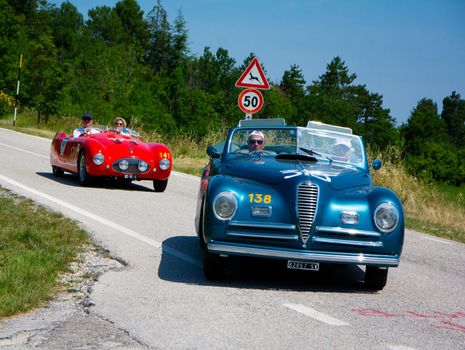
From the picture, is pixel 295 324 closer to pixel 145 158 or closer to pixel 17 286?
pixel 17 286

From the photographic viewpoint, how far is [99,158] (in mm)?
14391

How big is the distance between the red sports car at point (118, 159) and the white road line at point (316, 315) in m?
8.53

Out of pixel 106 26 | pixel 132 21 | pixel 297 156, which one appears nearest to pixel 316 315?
pixel 297 156

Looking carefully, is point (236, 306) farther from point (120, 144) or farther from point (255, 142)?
point (120, 144)

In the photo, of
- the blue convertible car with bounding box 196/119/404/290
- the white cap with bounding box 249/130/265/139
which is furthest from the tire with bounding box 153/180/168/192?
the blue convertible car with bounding box 196/119/404/290

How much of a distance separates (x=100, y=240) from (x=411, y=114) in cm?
11892

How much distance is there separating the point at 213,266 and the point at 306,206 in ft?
3.23

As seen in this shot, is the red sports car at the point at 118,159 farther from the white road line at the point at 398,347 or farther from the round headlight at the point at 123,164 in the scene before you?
the white road line at the point at 398,347

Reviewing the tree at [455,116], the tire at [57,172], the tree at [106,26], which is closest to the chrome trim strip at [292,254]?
the tire at [57,172]

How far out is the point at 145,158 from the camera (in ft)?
48.1

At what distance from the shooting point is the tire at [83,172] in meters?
14.6

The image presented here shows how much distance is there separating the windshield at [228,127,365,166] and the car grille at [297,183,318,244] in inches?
57.3

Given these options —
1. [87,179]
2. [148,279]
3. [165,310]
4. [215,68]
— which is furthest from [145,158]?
[215,68]

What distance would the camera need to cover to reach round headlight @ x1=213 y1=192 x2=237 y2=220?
7.06 m
